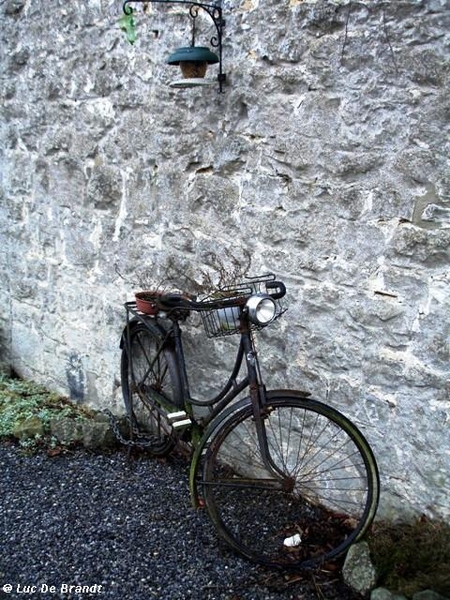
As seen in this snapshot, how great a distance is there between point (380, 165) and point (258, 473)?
6.09ft

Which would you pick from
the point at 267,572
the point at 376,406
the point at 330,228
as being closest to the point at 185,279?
the point at 330,228

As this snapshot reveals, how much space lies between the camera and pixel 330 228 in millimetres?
3486

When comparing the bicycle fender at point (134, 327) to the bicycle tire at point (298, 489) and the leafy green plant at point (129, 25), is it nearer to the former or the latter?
the bicycle tire at point (298, 489)

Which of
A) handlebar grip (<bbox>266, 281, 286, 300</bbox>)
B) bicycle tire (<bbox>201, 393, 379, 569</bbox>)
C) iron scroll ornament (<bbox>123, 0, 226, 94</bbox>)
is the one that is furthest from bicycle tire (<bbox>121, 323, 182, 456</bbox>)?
iron scroll ornament (<bbox>123, 0, 226, 94</bbox>)

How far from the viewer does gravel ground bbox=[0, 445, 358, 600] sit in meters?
3.27

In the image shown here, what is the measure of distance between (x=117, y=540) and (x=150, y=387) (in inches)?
38.7

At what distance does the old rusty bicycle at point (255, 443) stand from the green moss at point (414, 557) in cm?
16

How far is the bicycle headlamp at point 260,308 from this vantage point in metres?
3.30

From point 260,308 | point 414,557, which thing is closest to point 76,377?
point 260,308

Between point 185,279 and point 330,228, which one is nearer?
point 330,228

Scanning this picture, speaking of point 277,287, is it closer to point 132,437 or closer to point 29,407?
point 132,437

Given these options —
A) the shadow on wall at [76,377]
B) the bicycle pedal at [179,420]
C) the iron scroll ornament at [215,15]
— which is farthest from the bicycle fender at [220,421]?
the shadow on wall at [76,377]

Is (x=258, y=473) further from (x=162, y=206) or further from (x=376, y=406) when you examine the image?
(x=162, y=206)

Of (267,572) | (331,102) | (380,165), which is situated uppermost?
(331,102)
